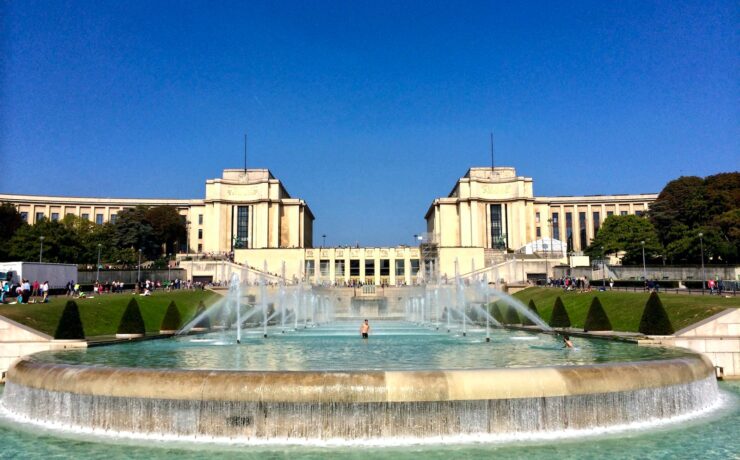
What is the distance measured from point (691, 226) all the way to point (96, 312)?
6760 centimetres

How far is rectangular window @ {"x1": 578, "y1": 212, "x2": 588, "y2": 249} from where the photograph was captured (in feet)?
412

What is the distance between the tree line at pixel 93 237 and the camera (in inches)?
2813

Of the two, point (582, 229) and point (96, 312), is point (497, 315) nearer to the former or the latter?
point (96, 312)

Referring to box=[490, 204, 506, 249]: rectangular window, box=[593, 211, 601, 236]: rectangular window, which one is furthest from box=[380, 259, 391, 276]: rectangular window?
box=[593, 211, 601, 236]: rectangular window

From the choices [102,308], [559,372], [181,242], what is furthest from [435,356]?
[181,242]

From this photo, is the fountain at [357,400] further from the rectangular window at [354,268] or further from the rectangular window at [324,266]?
the rectangular window at [354,268]

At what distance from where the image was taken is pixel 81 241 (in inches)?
3233

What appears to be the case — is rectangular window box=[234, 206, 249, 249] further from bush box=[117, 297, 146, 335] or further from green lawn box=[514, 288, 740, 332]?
bush box=[117, 297, 146, 335]

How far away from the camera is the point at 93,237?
88938 millimetres

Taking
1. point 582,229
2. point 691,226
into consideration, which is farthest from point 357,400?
point 582,229

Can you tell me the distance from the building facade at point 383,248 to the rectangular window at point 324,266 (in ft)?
0.51

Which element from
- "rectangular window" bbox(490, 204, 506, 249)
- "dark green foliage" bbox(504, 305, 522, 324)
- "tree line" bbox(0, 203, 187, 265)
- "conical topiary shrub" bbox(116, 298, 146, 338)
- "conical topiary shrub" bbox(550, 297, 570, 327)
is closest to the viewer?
"conical topiary shrub" bbox(116, 298, 146, 338)

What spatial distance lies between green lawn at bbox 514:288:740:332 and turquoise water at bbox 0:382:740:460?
55.7ft

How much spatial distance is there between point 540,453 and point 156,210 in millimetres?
106011
